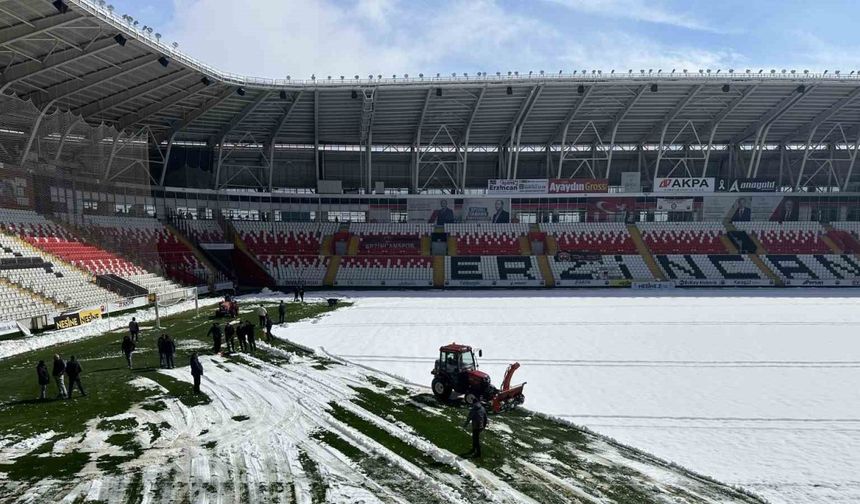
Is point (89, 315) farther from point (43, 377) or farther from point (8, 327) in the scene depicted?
point (43, 377)

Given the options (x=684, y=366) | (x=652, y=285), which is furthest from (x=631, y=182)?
(x=684, y=366)

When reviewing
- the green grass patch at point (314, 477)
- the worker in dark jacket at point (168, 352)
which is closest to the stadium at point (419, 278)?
the green grass patch at point (314, 477)

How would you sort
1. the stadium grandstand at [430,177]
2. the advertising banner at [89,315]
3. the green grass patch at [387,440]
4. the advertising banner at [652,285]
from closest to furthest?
the green grass patch at [387,440], the advertising banner at [89,315], the stadium grandstand at [430,177], the advertising banner at [652,285]

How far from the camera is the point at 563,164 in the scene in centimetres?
5153

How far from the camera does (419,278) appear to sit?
43.1 m

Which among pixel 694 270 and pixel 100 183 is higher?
pixel 100 183

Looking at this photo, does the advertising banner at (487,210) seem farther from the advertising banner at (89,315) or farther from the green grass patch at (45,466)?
the green grass patch at (45,466)

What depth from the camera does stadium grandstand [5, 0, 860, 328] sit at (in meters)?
31.5

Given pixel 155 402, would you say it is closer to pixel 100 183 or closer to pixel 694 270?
pixel 100 183

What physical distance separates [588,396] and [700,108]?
135 feet

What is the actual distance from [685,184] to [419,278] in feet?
96.0

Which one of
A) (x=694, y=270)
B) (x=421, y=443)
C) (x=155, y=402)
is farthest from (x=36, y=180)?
(x=694, y=270)

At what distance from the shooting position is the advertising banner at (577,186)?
153ft

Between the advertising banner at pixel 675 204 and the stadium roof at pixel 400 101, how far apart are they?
21.8 feet
